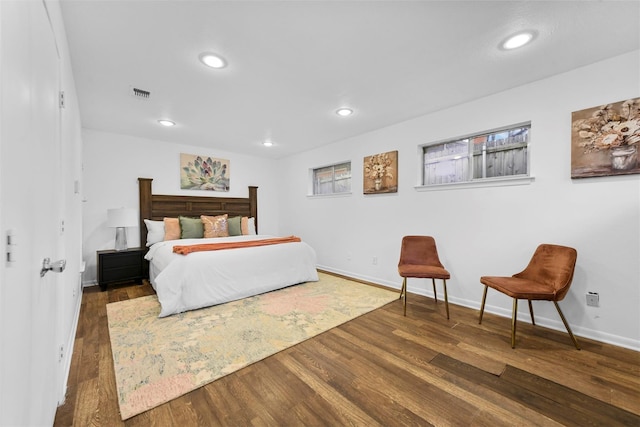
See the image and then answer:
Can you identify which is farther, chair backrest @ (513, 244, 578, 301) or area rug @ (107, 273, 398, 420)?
chair backrest @ (513, 244, 578, 301)

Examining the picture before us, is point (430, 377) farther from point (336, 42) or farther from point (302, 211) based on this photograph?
point (302, 211)

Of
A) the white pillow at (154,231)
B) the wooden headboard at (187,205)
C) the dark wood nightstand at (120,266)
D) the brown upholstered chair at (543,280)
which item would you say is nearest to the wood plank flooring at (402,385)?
the brown upholstered chair at (543,280)

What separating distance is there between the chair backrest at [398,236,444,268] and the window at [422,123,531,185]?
80cm

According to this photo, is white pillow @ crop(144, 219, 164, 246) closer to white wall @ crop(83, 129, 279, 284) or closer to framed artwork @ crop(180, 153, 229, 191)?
white wall @ crop(83, 129, 279, 284)

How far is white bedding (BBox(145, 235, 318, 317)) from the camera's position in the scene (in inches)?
107

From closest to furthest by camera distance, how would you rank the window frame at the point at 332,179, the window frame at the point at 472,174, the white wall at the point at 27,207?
the white wall at the point at 27,207, the window frame at the point at 472,174, the window frame at the point at 332,179

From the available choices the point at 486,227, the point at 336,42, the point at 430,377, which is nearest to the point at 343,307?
the point at 430,377

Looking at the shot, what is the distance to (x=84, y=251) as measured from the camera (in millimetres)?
3797

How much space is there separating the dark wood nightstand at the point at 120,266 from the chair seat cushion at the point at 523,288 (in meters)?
4.49

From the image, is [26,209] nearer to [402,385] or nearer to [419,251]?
[402,385]

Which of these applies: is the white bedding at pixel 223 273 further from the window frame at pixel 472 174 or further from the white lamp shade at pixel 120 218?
the window frame at pixel 472 174

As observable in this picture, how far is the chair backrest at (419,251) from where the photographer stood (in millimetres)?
3107

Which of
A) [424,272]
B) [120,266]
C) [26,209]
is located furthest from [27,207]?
[120,266]

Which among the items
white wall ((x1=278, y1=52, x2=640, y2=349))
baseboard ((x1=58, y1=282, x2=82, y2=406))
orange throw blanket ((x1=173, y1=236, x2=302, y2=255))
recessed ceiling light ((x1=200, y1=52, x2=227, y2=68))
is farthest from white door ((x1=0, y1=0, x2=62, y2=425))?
white wall ((x1=278, y1=52, x2=640, y2=349))
